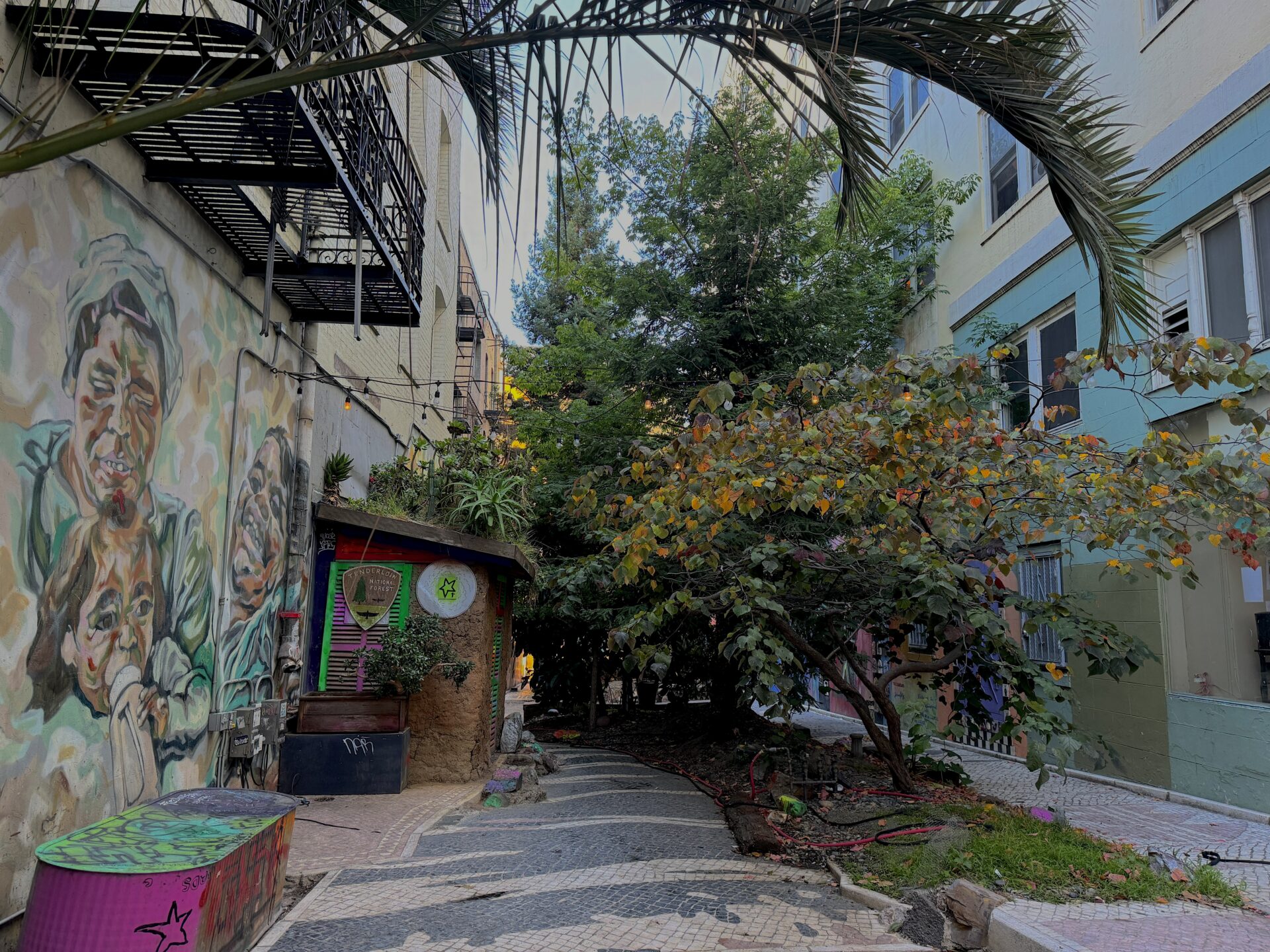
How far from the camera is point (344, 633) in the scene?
995 cm

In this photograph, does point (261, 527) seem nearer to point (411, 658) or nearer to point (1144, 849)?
point (411, 658)

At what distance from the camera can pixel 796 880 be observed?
6523 mm

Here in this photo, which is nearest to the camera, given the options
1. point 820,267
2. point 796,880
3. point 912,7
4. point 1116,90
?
point 912,7

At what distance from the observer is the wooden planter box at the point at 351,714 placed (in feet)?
29.9

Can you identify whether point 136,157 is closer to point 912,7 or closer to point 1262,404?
point 912,7

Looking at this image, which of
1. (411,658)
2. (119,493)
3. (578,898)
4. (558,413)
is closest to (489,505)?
(411,658)

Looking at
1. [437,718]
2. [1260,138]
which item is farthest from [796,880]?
[1260,138]

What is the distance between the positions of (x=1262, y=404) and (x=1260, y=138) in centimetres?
262

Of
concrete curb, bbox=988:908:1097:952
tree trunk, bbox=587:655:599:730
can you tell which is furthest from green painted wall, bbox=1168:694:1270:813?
tree trunk, bbox=587:655:599:730

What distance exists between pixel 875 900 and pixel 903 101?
56.5 feet

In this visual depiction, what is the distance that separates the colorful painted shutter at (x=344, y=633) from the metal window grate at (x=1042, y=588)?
26.7 feet

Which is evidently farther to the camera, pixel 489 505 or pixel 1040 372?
pixel 1040 372

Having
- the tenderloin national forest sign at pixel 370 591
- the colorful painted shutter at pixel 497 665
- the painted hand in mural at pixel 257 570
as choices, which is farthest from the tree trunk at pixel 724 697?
the painted hand in mural at pixel 257 570

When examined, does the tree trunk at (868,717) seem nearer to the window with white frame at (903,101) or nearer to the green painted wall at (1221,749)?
the green painted wall at (1221,749)
